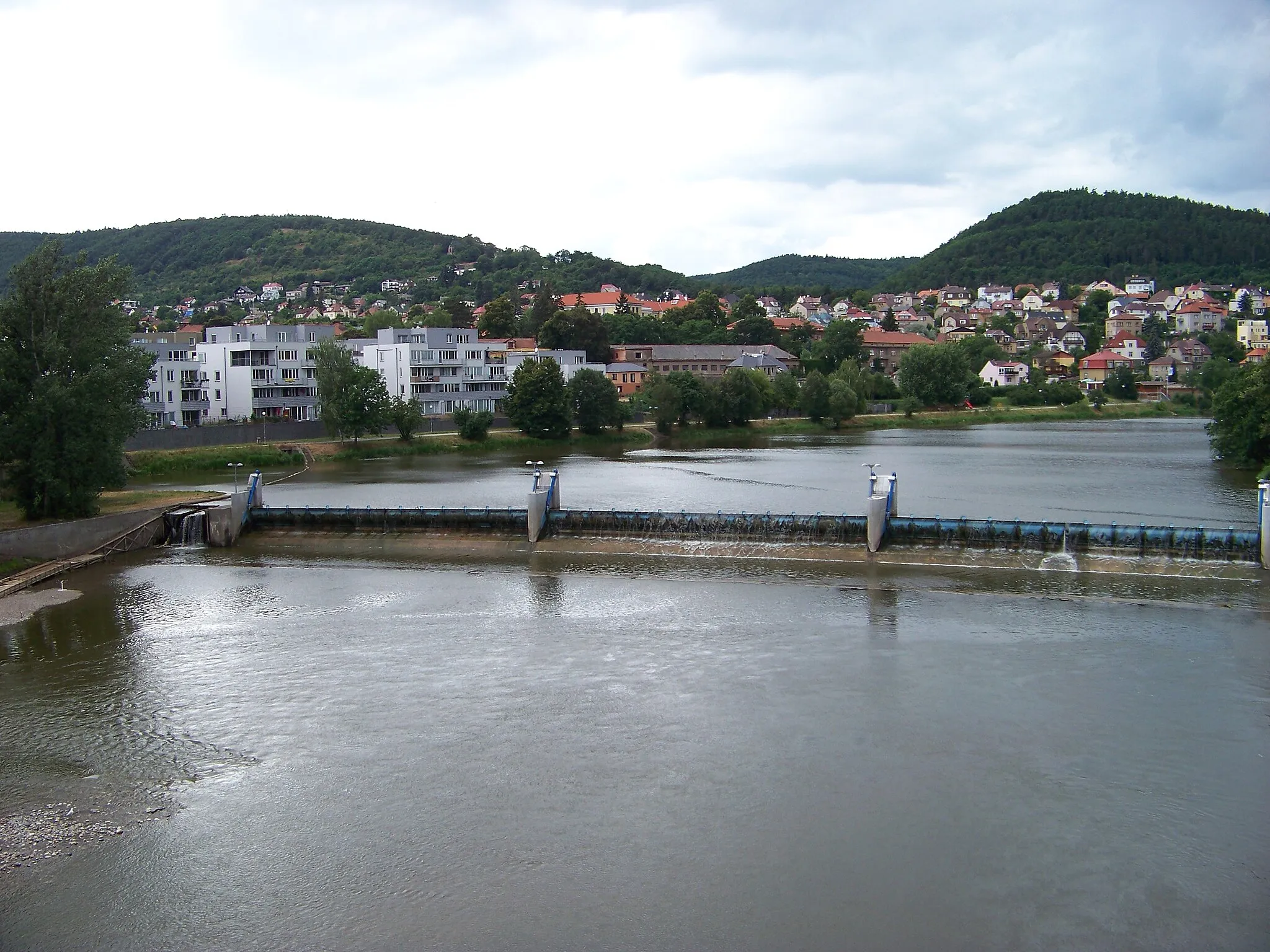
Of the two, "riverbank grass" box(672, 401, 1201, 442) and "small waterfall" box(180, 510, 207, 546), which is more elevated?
"riverbank grass" box(672, 401, 1201, 442)

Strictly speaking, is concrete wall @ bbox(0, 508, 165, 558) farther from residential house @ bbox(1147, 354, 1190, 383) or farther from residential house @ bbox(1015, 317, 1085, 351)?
residential house @ bbox(1015, 317, 1085, 351)

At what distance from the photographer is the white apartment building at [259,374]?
2899 inches

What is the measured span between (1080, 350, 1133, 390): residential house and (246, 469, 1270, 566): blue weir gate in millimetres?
94177

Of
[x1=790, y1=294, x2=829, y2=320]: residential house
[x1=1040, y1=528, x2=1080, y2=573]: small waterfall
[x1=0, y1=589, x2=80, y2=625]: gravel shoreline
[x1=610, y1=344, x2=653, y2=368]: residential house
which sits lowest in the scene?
[x1=1040, y1=528, x2=1080, y2=573]: small waterfall

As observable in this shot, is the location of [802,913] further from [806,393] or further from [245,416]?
[806,393]

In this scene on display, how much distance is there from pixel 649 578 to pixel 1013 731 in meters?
12.3

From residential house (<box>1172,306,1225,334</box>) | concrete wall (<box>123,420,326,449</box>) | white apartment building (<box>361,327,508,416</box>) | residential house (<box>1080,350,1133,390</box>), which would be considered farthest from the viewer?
residential house (<box>1172,306,1225,334</box>)

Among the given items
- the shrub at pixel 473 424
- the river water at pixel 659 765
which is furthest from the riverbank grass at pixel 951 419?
the river water at pixel 659 765

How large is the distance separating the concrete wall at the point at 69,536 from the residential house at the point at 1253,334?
13763 centimetres

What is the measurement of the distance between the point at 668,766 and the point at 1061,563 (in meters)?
15.7

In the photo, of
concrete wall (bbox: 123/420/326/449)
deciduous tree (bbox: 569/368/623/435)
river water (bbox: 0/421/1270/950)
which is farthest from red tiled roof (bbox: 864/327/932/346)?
river water (bbox: 0/421/1270/950)

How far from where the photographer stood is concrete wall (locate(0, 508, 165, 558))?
2802 cm

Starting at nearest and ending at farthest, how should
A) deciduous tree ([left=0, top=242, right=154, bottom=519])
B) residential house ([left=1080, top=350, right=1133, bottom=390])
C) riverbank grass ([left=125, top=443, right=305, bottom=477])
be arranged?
1. deciduous tree ([left=0, top=242, right=154, bottom=519])
2. riverbank grass ([left=125, top=443, right=305, bottom=477])
3. residential house ([left=1080, top=350, right=1133, bottom=390])

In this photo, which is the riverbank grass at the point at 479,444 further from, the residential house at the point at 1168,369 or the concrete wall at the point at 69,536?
the residential house at the point at 1168,369
